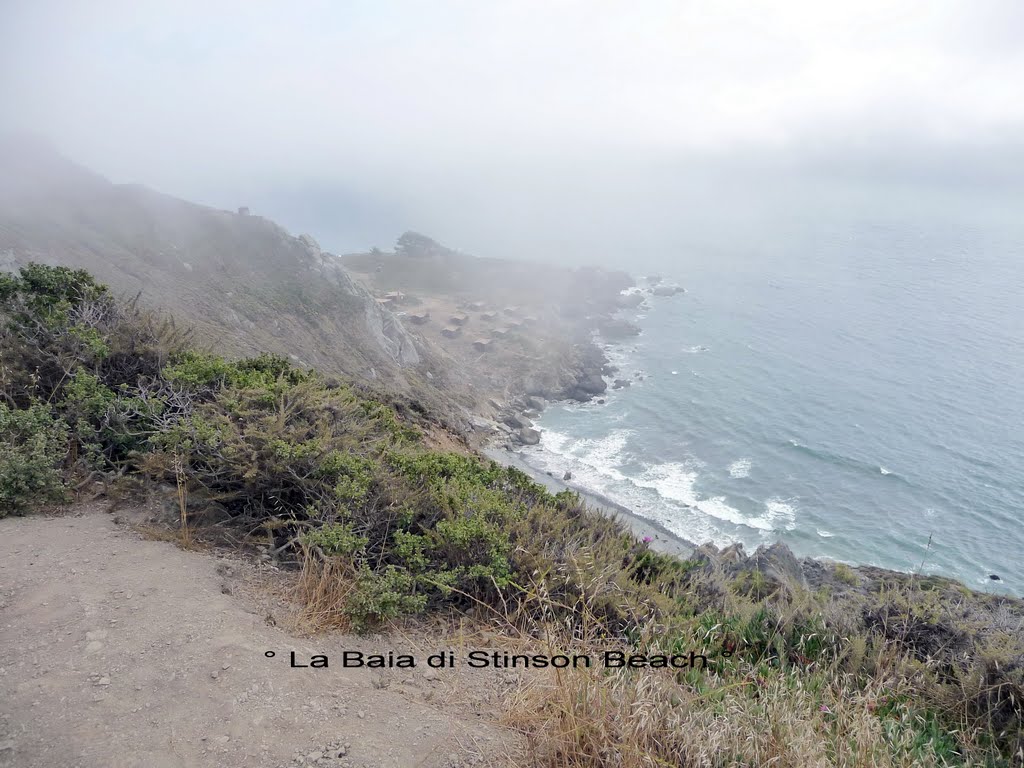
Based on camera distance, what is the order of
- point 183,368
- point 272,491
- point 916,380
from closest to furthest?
point 272,491
point 183,368
point 916,380

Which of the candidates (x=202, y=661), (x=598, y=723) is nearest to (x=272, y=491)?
(x=202, y=661)

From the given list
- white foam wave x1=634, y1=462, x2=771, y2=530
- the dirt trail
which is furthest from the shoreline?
the dirt trail

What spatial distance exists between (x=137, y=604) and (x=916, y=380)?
60566 mm

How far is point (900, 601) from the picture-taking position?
21.9 feet

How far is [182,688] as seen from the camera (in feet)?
11.7

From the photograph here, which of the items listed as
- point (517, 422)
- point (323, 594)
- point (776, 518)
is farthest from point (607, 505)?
point (323, 594)

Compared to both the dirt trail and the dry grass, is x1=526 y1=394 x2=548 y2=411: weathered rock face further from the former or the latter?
the dirt trail

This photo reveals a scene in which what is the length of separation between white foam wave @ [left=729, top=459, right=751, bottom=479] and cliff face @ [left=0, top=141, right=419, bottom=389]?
878 inches

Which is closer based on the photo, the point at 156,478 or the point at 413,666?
the point at 413,666

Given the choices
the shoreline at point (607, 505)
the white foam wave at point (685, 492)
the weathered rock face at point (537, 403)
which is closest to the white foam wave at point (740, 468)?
the white foam wave at point (685, 492)

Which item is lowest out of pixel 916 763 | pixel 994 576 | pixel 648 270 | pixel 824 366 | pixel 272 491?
pixel 994 576

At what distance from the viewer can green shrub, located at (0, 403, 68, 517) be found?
564 cm

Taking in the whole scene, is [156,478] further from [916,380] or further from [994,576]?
[916,380]

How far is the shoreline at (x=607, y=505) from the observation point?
29.1 meters
